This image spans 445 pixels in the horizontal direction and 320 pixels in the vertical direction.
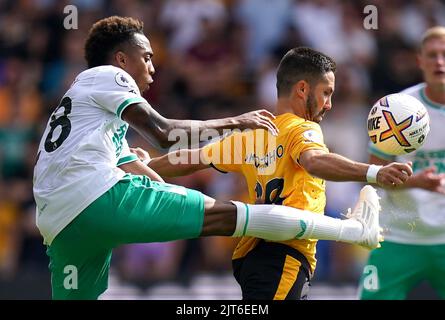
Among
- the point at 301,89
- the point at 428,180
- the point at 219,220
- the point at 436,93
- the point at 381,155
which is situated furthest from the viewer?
the point at 436,93

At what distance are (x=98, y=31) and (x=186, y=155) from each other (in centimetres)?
117

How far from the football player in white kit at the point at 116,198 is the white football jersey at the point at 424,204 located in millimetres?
1576

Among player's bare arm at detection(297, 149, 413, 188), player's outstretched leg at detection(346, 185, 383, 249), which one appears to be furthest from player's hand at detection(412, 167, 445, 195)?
player's bare arm at detection(297, 149, 413, 188)

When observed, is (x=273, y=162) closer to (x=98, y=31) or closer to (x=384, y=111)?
(x=384, y=111)

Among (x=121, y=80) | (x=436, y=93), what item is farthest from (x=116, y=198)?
(x=436, y=93)

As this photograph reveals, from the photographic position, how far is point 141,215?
7.07m

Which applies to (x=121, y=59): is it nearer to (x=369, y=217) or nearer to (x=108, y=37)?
(x=108, y=37)

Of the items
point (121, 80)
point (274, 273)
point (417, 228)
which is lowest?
point (274, 273)

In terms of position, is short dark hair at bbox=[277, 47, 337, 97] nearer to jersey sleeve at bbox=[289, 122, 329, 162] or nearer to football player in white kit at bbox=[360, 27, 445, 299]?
jersey sleeve at bbox=[289, 122, 329, 162]

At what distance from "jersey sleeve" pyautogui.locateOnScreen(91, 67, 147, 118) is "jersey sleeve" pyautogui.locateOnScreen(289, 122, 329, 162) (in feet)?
3.61

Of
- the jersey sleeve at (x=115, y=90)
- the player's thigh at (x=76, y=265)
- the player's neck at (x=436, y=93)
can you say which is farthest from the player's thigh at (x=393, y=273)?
the jersey sleeve at (x=115, y=90)

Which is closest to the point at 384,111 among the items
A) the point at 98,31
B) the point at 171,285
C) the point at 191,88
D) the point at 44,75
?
the point at 98,31

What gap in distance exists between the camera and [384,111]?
762 centimetres

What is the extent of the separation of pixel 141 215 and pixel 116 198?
212mm
